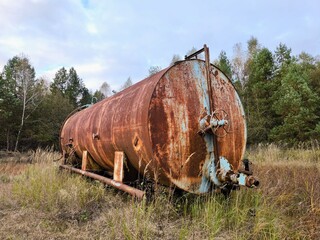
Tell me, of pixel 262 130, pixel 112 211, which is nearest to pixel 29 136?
pixel 262 130

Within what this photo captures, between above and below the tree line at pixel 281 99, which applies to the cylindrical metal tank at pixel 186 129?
below

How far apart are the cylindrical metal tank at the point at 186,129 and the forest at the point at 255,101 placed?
10964mm

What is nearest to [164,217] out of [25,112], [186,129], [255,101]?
[186,129]

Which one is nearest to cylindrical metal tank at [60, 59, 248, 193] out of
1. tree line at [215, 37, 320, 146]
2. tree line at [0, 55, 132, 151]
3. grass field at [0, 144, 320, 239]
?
grass field at [0, 144, 320, 239]

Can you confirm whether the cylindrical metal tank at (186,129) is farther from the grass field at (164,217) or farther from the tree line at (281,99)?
the tree line at (281,99)

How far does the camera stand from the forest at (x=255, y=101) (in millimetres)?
16719

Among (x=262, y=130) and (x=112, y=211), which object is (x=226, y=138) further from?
(x=262, y=130)

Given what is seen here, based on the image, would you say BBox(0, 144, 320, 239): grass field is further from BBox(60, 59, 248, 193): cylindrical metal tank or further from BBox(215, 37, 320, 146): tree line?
BBox(215, 37, 320, 146): tree line

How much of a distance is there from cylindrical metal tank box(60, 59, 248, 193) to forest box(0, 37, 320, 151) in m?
11.0

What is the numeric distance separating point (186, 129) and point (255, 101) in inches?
724

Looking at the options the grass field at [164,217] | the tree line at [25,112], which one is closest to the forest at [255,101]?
the tree line at [25,112]

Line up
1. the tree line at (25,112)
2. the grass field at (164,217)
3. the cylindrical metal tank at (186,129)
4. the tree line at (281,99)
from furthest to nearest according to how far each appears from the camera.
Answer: the tree line at (25,112) → the tree line at (281,99) → the cylindrical metal tank at (186,129) → the grass field at (164,217)

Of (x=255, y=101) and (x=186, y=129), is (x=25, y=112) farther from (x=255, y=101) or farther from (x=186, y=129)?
(x=186, y=129)

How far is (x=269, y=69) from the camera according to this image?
2012 centimetres
